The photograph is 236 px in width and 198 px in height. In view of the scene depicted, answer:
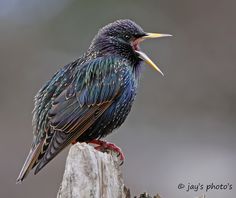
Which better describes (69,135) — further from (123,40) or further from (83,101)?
(123,40)

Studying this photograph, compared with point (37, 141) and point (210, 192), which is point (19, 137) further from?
point (37, 141)

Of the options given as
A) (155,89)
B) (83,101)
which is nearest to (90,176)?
(83,101)

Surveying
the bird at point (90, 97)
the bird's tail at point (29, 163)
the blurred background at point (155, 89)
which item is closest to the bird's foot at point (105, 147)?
the bird at point (90, 97)

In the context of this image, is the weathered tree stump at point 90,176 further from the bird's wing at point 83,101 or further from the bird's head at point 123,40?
the bird's head at point 123,40

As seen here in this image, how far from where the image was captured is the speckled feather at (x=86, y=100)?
773cm

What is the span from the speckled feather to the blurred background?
2.29 metres

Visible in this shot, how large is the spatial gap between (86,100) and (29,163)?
74 centimetres

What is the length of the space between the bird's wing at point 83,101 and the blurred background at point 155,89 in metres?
2.38

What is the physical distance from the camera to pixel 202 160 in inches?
482

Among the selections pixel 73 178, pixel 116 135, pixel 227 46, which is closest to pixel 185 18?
pixel 227 46

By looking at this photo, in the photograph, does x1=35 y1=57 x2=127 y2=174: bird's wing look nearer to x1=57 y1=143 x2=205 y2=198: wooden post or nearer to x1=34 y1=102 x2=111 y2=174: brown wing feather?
x1=34 y1=102 x2=111 y2=174: brown wing feather

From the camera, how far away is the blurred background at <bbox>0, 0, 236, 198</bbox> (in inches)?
458

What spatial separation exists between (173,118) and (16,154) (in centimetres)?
301

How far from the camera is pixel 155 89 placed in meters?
14.6
